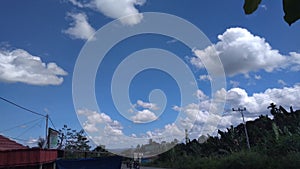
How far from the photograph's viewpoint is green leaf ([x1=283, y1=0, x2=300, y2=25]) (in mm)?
520

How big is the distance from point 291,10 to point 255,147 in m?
27.8

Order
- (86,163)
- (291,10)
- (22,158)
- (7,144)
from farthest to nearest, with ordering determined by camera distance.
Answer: (7,144) < (86,163) < (22,158) < (291,10)

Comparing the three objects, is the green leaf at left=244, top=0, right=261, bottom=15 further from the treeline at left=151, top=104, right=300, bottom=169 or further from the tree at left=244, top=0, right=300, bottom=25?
the treeline at left=151, top=104, right=300, bottom=169

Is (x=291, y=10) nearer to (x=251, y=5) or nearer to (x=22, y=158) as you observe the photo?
(x=251, y=5)

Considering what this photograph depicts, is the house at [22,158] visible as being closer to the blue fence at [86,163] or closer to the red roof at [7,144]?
the blue fence at [86,163]

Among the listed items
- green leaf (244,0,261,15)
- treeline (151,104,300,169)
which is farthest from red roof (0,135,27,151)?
treeline (151,104,300,169)

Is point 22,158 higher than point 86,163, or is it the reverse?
point 22,158

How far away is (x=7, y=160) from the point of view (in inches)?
306

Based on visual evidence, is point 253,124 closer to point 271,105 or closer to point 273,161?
point 271,105

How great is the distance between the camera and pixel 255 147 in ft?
86.5

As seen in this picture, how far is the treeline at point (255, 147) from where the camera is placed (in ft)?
70.2

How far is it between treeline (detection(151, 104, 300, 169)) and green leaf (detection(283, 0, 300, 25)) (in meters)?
20.7

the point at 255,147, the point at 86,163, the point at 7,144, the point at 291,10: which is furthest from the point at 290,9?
the point at 255,147

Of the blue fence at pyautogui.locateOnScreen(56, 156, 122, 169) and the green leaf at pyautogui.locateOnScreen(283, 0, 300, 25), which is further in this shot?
the blue fence at pyautogui.locateOnScreen(56, 156, 122, 169)
